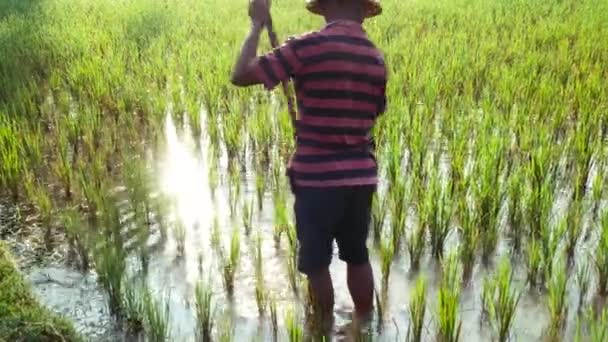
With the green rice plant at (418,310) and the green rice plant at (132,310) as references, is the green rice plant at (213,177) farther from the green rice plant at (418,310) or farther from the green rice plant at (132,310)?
the green rice plant at (418,310)

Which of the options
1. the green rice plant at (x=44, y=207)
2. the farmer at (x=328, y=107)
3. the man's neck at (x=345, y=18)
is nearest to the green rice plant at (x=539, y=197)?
the farmer at (x=328, y=107)

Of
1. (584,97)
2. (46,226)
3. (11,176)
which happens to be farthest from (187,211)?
(584,97)

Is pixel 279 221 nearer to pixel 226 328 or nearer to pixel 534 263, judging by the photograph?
pixel 226 328

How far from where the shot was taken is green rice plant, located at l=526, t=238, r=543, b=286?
2479 mm

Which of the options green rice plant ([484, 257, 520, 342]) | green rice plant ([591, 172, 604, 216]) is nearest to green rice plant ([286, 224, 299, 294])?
green rice plant ([484, 257, 520, 342])

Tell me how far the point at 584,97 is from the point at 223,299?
299 centimetres

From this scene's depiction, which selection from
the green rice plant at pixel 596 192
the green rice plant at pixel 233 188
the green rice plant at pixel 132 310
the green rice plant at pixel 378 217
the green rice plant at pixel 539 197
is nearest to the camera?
the green rice plant at pixel 132 310

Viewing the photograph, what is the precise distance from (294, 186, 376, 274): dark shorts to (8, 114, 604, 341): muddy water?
0.32 m

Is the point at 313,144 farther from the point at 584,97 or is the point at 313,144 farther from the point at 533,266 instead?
the point at 584,97

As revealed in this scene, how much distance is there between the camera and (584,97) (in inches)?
171

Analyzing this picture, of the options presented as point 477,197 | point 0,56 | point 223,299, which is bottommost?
point 223,299

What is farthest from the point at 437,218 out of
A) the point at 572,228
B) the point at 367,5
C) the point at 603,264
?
the point at 367,5

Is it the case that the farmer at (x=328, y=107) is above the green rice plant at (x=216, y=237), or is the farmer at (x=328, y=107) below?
above

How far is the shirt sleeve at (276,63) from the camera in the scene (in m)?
1.88
